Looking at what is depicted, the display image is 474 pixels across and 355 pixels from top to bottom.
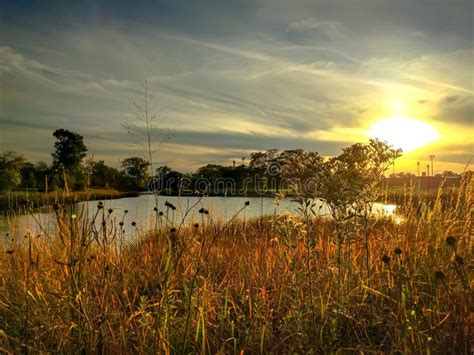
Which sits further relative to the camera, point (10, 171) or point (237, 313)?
point (10, 171)

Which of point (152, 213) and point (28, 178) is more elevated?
point (28, 178)

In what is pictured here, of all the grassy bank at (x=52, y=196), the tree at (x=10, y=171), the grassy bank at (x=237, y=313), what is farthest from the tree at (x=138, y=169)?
the tree at (x=10, y=171)

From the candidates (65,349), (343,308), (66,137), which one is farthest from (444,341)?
(66,137)

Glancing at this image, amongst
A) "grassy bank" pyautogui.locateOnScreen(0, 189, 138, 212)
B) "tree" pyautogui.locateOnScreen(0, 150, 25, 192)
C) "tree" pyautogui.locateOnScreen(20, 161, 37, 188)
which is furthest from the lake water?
"tree" pyautogui.locateOnScreen(0, 150, 25, 192)

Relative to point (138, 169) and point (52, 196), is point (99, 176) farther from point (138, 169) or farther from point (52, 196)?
point (52, 196)

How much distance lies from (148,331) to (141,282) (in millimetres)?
1991

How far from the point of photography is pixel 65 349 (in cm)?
277

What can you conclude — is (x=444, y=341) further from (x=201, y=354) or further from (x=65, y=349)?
(x=65, y=349)

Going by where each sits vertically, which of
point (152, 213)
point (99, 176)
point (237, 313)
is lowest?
point (237, 313)

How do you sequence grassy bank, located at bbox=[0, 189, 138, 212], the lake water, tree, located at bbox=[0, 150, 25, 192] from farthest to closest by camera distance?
tree, located at bbox=[0, 150, 25, 192] < the lake water < grassy bank, located at bbox=[0, 189, 138, 212]

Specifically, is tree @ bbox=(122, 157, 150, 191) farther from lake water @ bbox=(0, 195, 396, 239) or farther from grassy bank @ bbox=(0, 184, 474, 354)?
grassy bank @ bbox=(0, 184, 474, 354)

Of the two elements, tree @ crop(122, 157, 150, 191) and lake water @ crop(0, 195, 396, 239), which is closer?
lake water @ crop(0, 195, 396, 239)

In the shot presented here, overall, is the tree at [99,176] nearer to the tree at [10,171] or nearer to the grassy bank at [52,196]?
the grassy bank at [52,196]

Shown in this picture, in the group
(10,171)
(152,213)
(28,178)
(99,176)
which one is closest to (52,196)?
(152,213)
